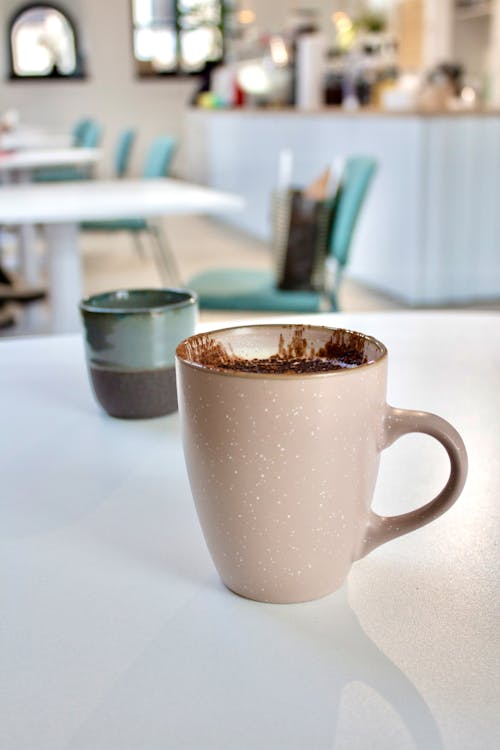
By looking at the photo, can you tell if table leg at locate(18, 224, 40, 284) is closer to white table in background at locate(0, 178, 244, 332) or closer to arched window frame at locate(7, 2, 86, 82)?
white table in background at locate(0, 178, 244, 332)

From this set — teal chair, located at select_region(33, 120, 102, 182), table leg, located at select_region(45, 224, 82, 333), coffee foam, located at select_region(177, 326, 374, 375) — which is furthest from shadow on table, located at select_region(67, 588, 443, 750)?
teal chair, located at select_region(33, 120, 102, 182)

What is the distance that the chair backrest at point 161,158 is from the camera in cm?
441

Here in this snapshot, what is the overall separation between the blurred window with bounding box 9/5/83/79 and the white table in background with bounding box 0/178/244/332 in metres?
8.51

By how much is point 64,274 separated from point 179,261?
3284 millimetres

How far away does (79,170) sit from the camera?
6.75m

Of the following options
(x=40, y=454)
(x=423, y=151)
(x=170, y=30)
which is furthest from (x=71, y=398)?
(x=170, y=30)

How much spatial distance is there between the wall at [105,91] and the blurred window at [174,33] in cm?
24

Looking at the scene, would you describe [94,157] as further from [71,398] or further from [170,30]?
[170,30]

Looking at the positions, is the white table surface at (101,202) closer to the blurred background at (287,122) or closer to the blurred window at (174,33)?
the blurred background at (287,122)

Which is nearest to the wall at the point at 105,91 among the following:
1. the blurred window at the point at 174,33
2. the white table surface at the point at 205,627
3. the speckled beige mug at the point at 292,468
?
the blurred window at the point at 174,33

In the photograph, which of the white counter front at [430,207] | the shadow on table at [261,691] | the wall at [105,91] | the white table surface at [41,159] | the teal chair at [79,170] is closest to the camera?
the shadow on table at [261,691]

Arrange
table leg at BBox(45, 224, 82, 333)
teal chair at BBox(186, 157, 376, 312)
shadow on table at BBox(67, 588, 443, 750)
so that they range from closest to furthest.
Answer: shadow on table at BBox(67, 588, 443, 750) < teal chair at BBox(186, 157, 376, 312) < table leg at BBox(45, 224, 82, 333)

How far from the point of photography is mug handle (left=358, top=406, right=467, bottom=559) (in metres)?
0.42

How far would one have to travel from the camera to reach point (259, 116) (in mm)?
6523
